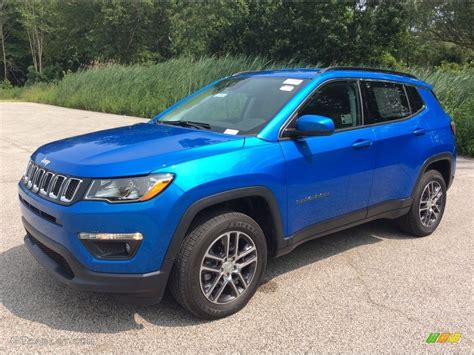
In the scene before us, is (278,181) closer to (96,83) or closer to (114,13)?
(96,83)

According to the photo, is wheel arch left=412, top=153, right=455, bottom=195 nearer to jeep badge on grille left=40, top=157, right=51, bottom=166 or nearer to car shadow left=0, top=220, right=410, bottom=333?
car shadow left=0, top=220, right=410, bottom=333

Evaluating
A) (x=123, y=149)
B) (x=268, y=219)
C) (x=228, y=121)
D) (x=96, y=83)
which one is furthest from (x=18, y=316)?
(x=96, y=83)

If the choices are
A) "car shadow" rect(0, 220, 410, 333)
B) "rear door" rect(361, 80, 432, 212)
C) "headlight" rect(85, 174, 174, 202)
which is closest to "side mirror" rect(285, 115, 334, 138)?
"rear door" rect(361, 80, 432, 212)

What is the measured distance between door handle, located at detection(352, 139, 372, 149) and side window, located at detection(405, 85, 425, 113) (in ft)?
3.37

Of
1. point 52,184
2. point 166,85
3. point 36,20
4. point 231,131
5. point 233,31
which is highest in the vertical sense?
point 231,131

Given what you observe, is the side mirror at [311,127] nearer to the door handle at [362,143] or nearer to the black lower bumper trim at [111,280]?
the door handle at [362,143]

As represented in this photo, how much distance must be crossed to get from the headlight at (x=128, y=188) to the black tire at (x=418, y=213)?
9.75 feet

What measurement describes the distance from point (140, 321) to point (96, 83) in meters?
19.1

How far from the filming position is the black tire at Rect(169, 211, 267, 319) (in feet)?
9.96

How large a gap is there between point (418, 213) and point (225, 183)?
265cm

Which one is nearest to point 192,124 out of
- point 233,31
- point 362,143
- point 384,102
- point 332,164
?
Answer: point 332,164

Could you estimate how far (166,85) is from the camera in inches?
669

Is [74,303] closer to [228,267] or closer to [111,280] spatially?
[111,280]

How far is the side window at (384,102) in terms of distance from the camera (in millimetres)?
4301
